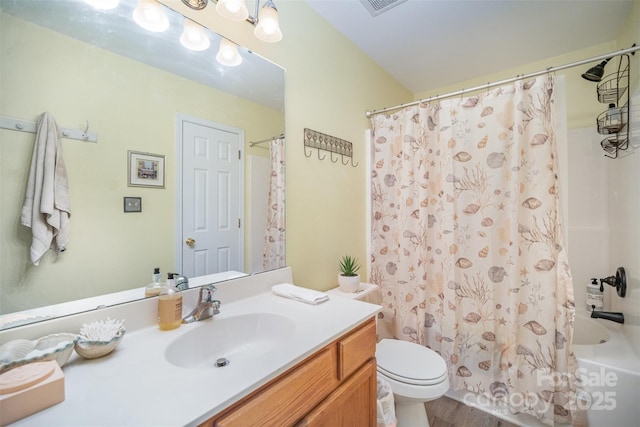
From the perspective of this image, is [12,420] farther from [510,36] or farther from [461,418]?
[510,36]

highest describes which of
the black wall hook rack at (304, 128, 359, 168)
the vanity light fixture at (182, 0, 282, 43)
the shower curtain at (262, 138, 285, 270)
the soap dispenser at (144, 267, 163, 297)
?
the vanity light fixture at (182, 0, 282, 43)

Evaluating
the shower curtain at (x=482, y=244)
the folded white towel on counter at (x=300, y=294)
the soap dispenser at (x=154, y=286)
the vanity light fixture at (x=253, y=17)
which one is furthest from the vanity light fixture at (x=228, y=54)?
the shower curtain at (x=482, y=244)

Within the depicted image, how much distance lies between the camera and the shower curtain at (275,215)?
4.61ft

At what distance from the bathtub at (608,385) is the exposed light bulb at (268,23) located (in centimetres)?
223

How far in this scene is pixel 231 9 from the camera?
1.08 metres

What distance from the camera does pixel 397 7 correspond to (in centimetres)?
163

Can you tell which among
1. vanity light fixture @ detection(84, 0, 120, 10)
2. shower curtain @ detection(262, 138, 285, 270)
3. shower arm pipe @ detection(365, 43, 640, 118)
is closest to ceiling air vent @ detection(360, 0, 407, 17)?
shower arm pipe @ detection(365, 43, 640, 118)

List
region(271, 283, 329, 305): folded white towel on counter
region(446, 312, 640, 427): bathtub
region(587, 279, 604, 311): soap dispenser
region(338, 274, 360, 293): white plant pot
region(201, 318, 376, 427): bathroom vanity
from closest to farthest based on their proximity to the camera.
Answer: region(201, 318, 376, 427): bathroom vanity < region(271, 283, 329, 305): folded white towel on counter < region(446, 312, 640, 427): bathtub < region(338, 274, 360, 293): white plant pot < region(587, 279, 604, 311): soap dispenser

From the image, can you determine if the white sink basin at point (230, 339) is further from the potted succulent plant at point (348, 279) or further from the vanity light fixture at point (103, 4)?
the vanity light fixture at point (103, 4)

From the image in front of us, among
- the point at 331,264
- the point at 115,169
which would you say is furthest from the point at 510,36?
the point at 115,169

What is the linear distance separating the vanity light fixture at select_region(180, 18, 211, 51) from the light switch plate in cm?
65

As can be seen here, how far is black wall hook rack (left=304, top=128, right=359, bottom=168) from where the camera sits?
64.2 inches

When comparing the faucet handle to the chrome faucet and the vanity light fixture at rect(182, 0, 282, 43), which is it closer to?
the chrome faucet

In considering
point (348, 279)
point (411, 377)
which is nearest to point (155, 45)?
point (348, 279)
